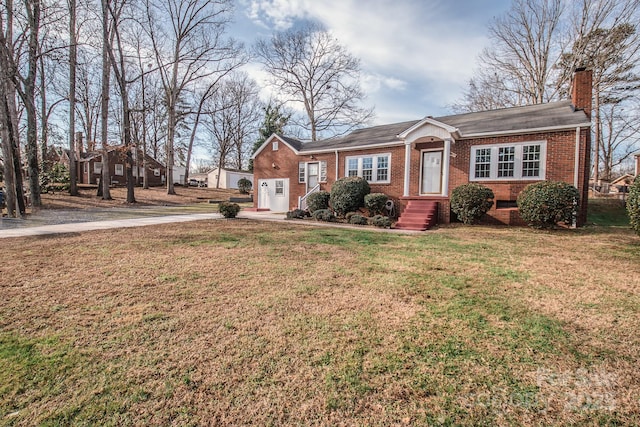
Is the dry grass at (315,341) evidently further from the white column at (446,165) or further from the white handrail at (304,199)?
the white handrail at (304,199)

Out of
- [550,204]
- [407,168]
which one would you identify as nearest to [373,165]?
[407,168]

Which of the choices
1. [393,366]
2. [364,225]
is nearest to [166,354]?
[393,366]

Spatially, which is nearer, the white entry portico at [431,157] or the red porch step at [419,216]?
the red porch step at [419,216]

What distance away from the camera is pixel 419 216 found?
10961 millimetres

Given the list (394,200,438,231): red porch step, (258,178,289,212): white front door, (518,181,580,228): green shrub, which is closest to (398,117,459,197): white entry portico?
(394,200,438,231): red porch step

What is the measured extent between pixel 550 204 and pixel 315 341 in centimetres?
923

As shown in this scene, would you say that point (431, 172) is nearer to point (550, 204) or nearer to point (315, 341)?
point (550, 204)

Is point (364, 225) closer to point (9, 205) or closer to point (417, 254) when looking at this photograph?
point (417, 254)

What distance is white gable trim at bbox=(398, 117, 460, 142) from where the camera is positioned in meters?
11.5

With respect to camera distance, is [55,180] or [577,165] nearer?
[577,165]

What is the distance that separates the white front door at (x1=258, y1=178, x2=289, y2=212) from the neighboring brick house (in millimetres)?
3009

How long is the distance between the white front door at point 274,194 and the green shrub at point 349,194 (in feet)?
17.6

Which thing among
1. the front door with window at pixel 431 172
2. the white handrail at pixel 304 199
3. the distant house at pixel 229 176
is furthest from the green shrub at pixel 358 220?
the distant house at pixel 229 176

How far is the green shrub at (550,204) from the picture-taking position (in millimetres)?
8625
